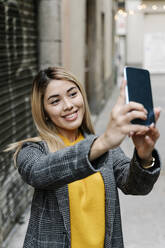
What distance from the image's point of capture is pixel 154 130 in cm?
172

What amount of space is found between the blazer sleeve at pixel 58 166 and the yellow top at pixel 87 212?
195 mm

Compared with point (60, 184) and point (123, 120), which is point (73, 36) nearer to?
point (60, 184)

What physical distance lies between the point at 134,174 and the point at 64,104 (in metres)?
0.46

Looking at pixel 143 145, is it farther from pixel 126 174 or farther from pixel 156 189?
pixel 156 189

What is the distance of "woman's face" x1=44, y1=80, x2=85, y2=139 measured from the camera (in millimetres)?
2146

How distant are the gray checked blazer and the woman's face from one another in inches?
5.9

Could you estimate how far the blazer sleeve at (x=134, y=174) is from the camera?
1.98 metres

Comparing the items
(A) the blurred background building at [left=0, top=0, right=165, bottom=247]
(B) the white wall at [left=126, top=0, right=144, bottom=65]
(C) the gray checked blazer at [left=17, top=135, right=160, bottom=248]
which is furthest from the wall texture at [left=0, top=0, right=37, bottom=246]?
(B) the white wall at [left=126, top=0, right=144, bottom=65]

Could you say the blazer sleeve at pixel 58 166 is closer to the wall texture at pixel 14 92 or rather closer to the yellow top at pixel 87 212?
the yellow top at pixel 87 212

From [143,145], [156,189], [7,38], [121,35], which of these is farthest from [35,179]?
[121,35]

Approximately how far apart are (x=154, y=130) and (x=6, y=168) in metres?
3.29

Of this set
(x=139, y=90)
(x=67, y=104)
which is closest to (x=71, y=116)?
(x=67, y=104)

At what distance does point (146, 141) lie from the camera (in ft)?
5.89

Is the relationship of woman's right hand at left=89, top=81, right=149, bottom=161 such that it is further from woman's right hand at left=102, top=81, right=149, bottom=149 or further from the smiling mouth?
the smiling mouth
